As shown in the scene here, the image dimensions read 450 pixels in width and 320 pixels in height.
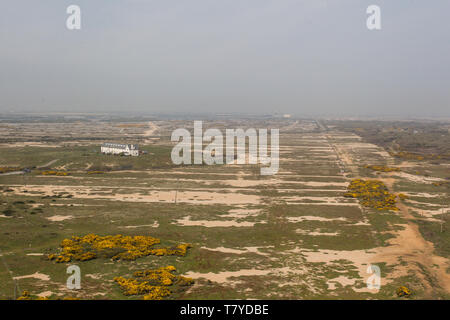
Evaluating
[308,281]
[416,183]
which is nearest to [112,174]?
[308,281]

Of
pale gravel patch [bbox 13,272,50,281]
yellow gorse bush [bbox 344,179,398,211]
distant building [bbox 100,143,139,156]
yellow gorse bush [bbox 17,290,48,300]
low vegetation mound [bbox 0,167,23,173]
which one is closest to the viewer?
yellow gorse bush [bbox 17,290,48,300]

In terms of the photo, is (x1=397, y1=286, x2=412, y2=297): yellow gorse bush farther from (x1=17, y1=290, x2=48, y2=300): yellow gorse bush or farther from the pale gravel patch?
the pale gravel patch

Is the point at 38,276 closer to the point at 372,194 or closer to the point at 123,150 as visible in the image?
the point at 372,194

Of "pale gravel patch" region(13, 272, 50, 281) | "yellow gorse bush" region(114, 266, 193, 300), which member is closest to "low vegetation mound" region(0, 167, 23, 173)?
"pale gravel patch" region(13, 272, 50, 281)

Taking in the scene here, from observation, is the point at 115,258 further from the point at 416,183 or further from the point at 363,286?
the point at 416,183

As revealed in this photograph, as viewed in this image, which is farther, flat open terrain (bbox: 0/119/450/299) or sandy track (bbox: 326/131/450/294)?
sandy track (bbox: 326/131/450/294)

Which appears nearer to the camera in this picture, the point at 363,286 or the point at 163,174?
the point at 363,286

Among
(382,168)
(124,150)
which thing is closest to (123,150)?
(124,150)
